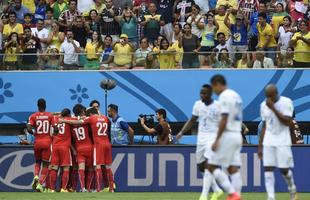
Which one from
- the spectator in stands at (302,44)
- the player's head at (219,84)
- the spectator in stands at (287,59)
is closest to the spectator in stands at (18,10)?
the spectator in stands at (287,59)

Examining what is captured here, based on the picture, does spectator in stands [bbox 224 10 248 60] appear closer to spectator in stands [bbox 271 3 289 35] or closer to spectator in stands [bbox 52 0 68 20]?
spectator in stands [bbox 271 3 289 35]

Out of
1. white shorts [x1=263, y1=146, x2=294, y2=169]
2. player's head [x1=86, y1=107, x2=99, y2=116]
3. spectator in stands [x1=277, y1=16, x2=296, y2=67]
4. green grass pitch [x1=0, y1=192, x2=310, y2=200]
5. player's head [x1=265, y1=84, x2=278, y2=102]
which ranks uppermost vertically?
spectator in stands [x1=277, y1=16, x2=296, y2=67]

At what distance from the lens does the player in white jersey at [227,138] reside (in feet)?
52.5

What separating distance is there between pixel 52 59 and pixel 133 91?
259 centimetres

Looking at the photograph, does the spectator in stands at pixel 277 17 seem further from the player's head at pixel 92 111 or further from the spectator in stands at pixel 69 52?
the player's head at pixel 92 111

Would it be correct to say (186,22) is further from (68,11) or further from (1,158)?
(1,158)

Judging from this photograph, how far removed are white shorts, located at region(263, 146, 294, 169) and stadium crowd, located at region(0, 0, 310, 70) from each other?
29.6ft

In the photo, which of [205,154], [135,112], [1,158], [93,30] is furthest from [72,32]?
[205,154]

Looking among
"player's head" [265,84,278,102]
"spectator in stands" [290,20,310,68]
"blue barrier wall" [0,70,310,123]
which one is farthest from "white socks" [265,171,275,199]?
"blue barrier wall" [0,70,310,123]

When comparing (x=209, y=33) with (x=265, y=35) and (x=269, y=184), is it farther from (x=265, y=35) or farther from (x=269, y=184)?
(x=269, y=184)

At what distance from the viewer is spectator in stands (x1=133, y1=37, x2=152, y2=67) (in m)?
27.7

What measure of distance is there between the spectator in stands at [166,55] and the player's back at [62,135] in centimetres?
433

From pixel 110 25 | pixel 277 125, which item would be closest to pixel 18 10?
pixel 110 25

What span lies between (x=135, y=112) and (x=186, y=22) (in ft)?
9.61
